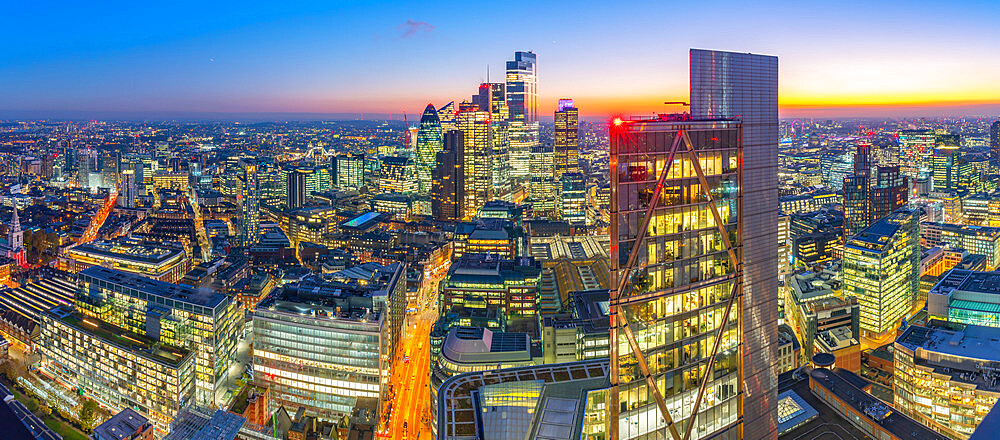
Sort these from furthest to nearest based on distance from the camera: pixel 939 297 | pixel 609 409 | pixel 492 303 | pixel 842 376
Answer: pixel 492 303 < pixel 939 297 < pixel 842 376 < pixel 609 409

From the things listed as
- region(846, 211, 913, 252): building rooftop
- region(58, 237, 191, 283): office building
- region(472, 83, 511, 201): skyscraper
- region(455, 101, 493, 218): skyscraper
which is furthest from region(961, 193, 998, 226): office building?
region(58, 237, 191, 283): office building

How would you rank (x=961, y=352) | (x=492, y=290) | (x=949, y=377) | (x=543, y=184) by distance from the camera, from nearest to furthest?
(x=949, y=377) < (x=961, y=352) < (x=492, y=290) < (x=543, y=184)

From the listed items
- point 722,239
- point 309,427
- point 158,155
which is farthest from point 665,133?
point 158,155

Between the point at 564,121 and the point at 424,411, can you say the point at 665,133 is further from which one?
the point at 564,121

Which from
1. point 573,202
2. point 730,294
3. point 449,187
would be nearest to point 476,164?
point 449,187

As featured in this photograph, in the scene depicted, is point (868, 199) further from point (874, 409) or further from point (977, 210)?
point (874, 409)

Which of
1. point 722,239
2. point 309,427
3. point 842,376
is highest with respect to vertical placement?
point 722,239

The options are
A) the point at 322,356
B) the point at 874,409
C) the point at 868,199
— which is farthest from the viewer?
the point at 868,199
